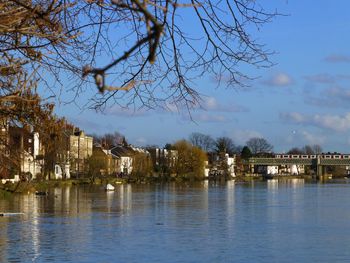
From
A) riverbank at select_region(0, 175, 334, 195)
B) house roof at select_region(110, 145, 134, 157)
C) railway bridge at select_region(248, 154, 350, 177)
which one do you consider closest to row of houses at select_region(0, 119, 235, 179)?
house roof at select_region(110, 145, 134, 157)

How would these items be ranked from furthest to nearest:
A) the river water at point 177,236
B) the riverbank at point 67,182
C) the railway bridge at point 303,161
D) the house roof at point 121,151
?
1. the railway bridge at point 303,161
2. the house roof at point 121,151
3. the riverbank at point 67,182
4. the river water at point 177,236

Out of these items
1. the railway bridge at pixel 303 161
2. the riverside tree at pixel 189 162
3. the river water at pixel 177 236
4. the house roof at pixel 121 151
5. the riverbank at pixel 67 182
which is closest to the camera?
the river water at pixel 177 236

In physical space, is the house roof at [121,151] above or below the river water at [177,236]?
above

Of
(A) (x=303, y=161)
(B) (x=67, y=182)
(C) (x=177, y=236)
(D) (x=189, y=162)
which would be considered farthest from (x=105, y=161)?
(C) (x=177, y=236)

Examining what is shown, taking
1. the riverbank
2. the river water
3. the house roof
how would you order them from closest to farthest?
the river water
the riverbank
the house roof

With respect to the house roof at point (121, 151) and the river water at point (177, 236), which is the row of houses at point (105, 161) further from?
the river water at point (177, 236)

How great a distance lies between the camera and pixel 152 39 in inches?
119

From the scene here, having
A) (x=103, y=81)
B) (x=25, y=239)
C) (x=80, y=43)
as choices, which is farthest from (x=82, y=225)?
(x=103, y=81)

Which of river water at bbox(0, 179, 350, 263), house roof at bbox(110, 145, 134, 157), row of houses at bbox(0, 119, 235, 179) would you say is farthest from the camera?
house roof at bbox(110, 145, 134, 157)

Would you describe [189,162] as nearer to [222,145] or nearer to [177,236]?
[222,145]

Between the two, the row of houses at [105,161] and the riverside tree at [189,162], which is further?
the riverside tree at [189,162]

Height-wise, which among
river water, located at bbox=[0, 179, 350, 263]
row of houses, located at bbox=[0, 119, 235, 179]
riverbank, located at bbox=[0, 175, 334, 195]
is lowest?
river water, located at bbox=[0, 179, 350, 263]

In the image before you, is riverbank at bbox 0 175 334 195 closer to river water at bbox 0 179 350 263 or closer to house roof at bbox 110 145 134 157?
house roof at bbox 110 145 134 157

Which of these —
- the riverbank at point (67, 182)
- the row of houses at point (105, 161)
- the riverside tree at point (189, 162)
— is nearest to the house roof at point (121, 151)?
the row of houses at point (105, 161)
